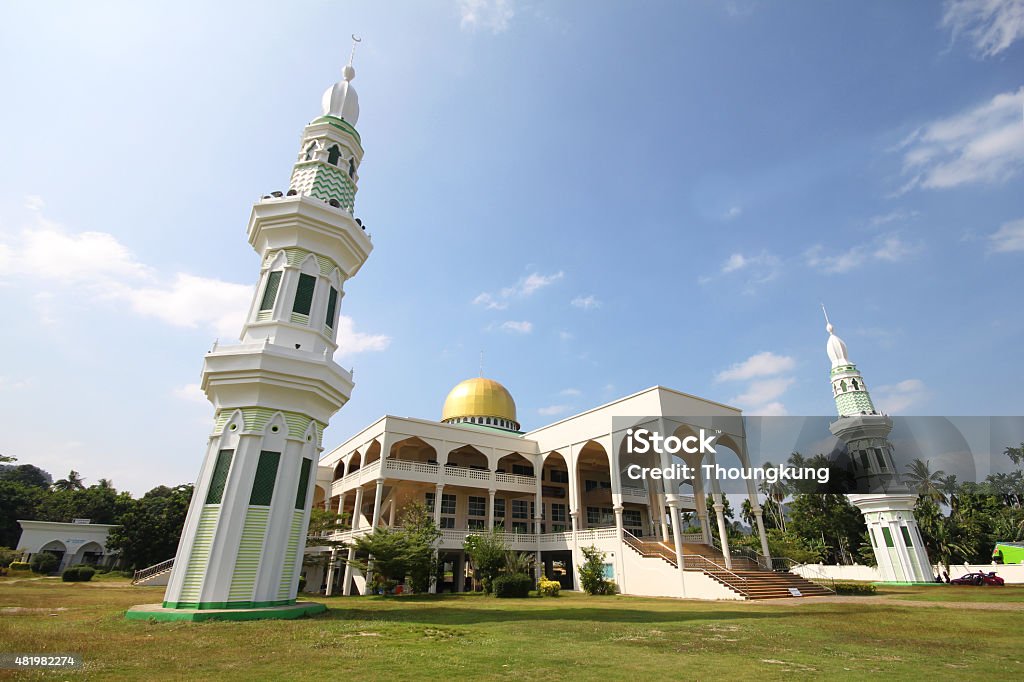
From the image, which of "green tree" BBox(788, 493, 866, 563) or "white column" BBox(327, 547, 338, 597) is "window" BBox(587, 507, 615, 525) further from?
"green tree" BBox(788, 493, 866, 563)

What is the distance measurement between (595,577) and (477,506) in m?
9.09

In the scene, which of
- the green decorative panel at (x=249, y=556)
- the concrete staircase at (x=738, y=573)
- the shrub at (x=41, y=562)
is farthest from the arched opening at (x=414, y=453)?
the shrub at (x=41, y=562)

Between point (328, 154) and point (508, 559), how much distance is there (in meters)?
18.4

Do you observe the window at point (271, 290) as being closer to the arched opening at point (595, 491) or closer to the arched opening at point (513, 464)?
the arched opening at point (513, 464)

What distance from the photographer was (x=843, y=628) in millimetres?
11000

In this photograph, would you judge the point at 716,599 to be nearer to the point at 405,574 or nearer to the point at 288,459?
the point at 405,574

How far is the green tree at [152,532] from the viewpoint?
33.3 m

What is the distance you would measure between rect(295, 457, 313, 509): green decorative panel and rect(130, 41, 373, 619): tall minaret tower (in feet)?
0.11

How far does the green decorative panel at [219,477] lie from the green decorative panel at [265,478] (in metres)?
0.70

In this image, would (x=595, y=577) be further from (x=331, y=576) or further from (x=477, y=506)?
(x=331, y=576)

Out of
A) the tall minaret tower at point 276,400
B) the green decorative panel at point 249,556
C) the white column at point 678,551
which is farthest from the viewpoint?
the white column at point 678,551

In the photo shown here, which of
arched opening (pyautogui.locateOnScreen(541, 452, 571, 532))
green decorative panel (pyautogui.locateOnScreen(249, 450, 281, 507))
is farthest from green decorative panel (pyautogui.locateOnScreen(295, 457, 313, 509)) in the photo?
arched opening (pyautogui.locateOnScreen(541, 452, 571, 532))

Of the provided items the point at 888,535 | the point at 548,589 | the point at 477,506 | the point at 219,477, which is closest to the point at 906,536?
the point at 888,535

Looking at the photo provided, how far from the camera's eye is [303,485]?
13430 mm
